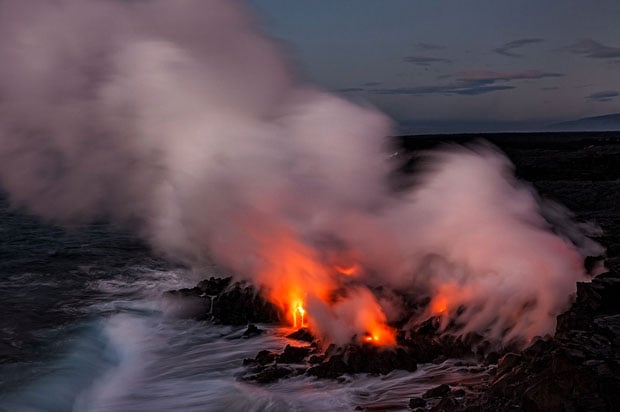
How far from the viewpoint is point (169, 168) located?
1981 centimetres

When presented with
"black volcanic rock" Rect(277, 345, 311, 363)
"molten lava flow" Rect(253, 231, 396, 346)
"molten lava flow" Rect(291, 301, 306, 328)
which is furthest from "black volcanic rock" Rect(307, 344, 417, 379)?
"molten lava flow" Rect(291, 301, 306, 328)

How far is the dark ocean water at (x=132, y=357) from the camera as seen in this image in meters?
9.64

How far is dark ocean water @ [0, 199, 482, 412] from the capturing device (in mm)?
9641

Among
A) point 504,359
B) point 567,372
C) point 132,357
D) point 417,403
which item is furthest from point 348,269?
point 567,372

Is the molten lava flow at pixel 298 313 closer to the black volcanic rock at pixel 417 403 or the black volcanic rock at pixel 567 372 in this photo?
the black volcanic rock at pixel 417 403

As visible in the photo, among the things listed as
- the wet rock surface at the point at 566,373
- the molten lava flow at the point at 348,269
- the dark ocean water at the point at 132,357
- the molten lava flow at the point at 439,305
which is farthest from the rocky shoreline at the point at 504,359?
the molten lava flow at the point at 348,269

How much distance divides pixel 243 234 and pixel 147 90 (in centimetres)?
475

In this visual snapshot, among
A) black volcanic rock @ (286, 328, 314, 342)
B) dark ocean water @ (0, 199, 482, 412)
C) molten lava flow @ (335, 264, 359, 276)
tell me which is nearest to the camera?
dark ocean water @ (0, 199, 482, 412)

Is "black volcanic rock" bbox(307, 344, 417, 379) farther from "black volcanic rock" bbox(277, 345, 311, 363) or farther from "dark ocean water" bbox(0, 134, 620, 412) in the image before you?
"black volcanic rock" bbox(277, 345, 311, 363)

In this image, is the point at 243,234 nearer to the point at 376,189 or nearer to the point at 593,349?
the point at 376,189

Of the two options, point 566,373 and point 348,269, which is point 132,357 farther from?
point 566,373

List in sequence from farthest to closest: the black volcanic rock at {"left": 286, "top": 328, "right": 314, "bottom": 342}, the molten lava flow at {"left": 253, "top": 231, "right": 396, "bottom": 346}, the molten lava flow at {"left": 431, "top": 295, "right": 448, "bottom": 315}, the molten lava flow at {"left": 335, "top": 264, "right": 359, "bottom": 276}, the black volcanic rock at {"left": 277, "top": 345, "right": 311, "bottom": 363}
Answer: the molten lava flow at {"left": 335, "top": 264, "right": 359, "bottom": 276} → the black volcanic rock at {"left": 286, "top": 328, "right": 314, "bottom": 342} → the molten lava flow at {"left": 431, "top": 295, "right": 448, "bottom": 315} → the molten lava flow at {"left": 253, "top": 231, "right": 396, "bottom": 346} → the black volcanic rock at {"left": 277, "top": 345, "right": 311, "bottom": 363}

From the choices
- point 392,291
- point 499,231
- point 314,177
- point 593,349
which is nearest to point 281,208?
point 314,177

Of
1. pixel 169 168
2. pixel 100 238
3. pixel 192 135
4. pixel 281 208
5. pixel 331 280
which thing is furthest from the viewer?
pixel 100 238
